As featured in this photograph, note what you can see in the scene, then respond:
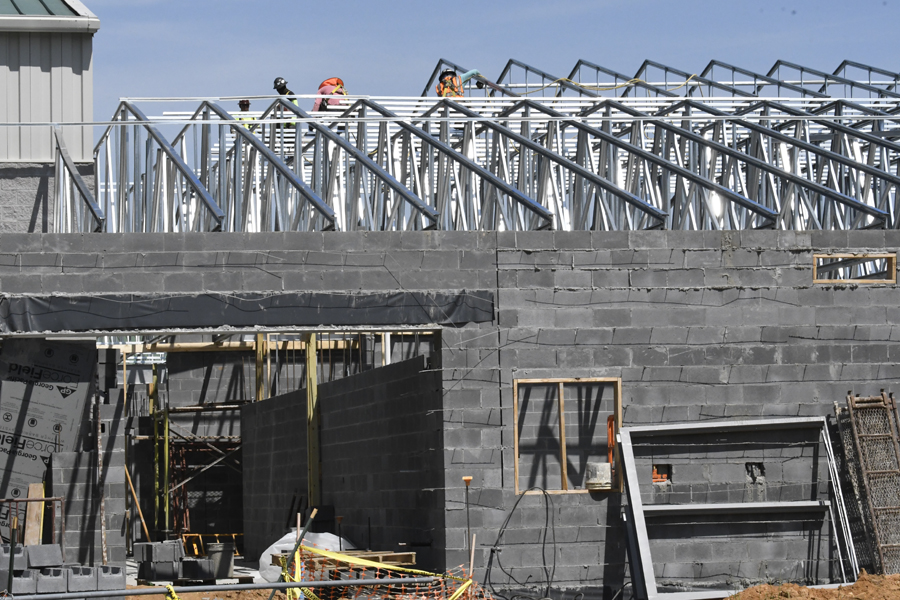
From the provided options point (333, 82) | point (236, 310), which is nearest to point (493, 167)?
point (333, 82)

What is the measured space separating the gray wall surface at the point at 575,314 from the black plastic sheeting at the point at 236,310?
10 cm

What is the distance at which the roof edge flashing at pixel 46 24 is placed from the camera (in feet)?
62.7

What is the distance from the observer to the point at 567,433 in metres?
13.0

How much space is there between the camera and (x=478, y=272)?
13.1 metres

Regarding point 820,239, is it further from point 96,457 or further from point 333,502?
point 96,457

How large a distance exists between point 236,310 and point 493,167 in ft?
29.8

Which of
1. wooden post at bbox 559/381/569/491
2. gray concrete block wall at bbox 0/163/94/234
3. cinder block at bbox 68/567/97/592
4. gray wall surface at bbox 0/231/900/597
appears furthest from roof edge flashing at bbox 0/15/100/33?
wooden post at bbox 559/381/569/491

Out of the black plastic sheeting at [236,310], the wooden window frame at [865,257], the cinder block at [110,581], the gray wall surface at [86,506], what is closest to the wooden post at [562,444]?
the black plastic sheeting at [236,310]

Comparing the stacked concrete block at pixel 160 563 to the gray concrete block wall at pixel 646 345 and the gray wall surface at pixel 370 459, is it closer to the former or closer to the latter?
the gray wall surface at pixel 370 459

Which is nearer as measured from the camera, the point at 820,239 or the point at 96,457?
the point at 820,239

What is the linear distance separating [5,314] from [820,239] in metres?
8.33

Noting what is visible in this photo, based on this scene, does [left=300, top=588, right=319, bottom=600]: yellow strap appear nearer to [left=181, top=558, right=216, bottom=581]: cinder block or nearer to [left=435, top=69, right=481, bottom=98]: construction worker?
[left=181, top=558, right=216, bottom=581]: cinder block

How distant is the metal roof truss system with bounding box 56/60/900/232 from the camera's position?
14864 mm

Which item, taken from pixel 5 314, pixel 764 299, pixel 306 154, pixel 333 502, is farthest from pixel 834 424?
pixel 306 154
